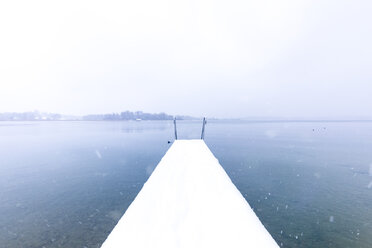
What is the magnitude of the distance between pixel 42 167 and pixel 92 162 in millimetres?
5448

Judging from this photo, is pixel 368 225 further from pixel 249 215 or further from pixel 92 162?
pixel 92 162

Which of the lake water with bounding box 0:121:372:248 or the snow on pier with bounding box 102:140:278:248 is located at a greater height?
the snow on pier with bounding box 102:140:278:248

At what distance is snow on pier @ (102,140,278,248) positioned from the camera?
8.29ft

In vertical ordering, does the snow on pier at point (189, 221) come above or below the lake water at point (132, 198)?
above

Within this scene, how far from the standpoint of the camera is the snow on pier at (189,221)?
2.53m

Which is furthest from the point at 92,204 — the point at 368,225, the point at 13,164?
the point at 13,164

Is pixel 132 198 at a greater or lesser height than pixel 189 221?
lesser

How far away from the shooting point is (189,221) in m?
2.90

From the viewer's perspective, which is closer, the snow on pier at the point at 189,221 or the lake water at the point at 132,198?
the snow on pier at the point at 189,221

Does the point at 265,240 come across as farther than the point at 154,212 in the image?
No

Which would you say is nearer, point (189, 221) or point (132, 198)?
point (189, 221)

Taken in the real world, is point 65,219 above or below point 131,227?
below

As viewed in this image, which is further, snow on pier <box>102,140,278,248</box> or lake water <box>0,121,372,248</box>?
lake water <box>0,121,372,248</box>

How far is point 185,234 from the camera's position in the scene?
2607 millimetres
